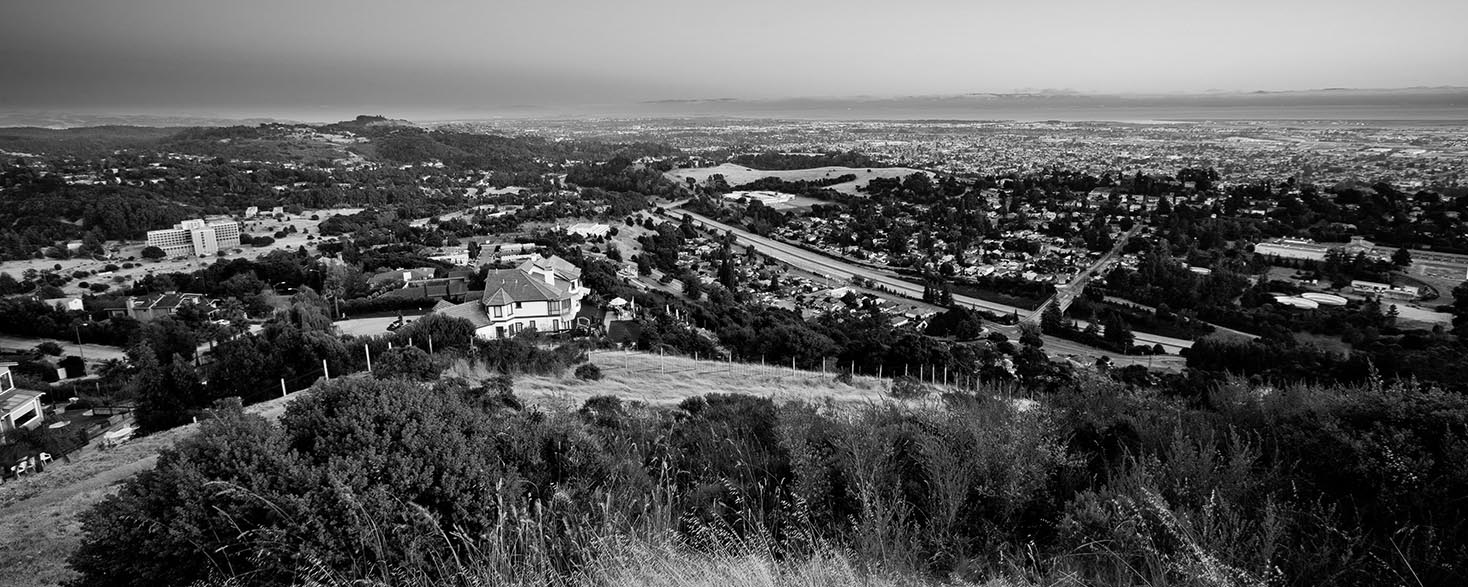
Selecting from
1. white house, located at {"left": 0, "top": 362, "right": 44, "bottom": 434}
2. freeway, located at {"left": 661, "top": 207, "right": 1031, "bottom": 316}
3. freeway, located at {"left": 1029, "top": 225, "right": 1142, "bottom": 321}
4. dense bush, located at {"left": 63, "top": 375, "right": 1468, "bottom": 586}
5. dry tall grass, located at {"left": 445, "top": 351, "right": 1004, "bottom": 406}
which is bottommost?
freeway, located at {"left": 661, "top": 207, "right": 1031, "bottom": 316}

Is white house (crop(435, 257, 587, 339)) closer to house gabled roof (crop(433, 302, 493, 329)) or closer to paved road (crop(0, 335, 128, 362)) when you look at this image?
house gabled roof (crop(433, 302, 493, 329))

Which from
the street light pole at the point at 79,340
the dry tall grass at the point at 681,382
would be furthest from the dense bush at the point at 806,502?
the street light pole at the point at 79,340

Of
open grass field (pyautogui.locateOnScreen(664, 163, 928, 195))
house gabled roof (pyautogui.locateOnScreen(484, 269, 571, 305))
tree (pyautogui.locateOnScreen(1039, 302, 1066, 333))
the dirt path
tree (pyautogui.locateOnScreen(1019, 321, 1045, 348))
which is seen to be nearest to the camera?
the dirt path

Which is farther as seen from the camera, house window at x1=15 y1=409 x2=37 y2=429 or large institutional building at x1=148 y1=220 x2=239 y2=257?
large institutional building at x1=148 y1=220 x2=239 y2=257

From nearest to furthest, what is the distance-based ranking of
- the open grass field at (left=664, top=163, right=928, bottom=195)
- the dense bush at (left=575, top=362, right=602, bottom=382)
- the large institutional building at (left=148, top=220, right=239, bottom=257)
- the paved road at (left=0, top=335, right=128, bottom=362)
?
the dense bush at (left=575, top=362, right=602, bottom=382) → the paved road at (left=0, top=335, right=128, bottom=362) → the large institutional building at (left=148, top=220, right=239, bottom=257) → the open grass field at (left=664, top=163, right=928, bottom=195)

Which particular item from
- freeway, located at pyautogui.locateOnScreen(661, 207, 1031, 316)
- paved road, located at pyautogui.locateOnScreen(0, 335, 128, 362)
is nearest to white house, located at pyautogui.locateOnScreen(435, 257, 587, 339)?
paved road, located at pyautogui.locateOnScreen(0, 335, 128, 362)

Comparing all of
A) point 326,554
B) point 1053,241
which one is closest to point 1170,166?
point 1053,241

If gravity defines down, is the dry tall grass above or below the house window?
above

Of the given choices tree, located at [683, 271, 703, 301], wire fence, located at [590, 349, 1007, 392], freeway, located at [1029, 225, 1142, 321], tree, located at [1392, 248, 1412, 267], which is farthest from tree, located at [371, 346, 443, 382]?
tree, located at [1392, 248, 1412, 267]
